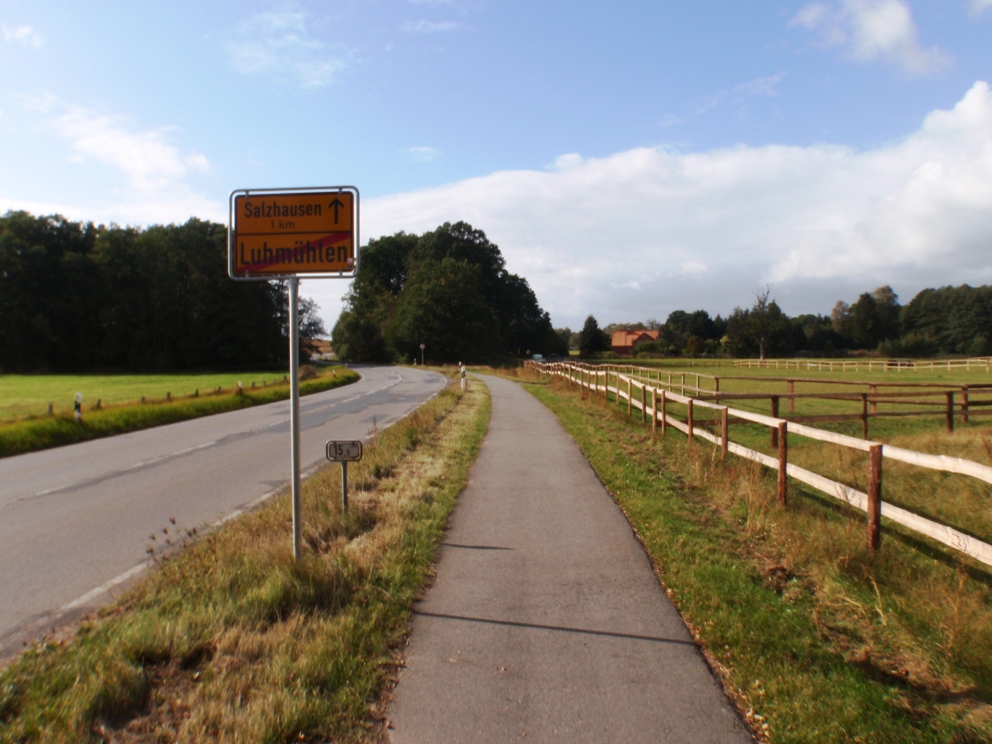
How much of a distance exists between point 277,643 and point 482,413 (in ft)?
53.4

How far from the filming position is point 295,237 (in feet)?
17.8

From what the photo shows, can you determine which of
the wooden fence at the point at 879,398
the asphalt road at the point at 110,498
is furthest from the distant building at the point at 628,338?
the asphalt road at the point at 110,498

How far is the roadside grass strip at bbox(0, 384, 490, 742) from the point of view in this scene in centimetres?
336

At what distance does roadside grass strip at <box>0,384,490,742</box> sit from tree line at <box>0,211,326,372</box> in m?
69.0

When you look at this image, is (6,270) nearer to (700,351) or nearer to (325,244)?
(325,244)

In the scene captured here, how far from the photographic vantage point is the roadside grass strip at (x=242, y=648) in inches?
132

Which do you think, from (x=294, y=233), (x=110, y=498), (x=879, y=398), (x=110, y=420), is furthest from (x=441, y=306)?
(x=294, y=233)

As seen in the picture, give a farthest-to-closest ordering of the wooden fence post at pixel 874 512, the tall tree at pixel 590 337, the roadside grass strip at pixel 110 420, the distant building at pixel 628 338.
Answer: the distant building at pixel 628 338
the tall tree at pixel 590 337
the roadside grass strip at pixel 110 420
the wooden fence post at pixel 874 512

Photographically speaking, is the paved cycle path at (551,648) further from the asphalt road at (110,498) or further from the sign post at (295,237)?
the asphalt road at (110,498)

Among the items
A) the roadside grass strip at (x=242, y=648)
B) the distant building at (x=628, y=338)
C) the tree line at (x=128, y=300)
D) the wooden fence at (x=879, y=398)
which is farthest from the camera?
the distant building at (x=628, y=338)

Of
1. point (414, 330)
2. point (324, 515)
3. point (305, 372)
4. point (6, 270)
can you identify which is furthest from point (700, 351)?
point (324, 515)

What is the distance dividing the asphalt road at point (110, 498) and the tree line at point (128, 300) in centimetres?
5725

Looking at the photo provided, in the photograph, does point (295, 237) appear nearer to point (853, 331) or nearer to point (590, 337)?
point (590, 337)

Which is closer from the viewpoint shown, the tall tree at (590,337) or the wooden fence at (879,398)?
the wooden fence at (879,398)
